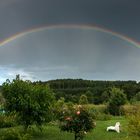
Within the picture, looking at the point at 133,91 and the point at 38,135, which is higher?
the point at 133,91

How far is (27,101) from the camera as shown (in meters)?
26.2

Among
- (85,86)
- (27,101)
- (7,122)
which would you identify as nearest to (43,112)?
(27,101)

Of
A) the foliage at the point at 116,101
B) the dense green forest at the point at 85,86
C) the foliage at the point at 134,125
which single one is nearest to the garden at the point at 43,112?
the foliage at the point at 134,125

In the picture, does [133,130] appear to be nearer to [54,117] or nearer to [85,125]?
[85,125]

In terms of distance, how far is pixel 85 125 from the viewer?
23609mm

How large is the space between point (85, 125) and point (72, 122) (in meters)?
0.74

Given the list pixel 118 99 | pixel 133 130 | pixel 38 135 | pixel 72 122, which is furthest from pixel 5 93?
pixel 118 99

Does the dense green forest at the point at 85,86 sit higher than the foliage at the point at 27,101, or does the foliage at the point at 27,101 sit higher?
the dense green forest at the point at 85,86

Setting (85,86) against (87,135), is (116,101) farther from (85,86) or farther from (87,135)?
(85,86)

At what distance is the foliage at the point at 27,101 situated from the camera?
26188mm

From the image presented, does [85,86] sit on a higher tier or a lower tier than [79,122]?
higher

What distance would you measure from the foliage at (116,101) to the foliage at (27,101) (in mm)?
21362

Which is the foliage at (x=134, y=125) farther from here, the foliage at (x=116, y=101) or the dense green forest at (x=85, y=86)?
the dense green forest at (x=85, y=86)

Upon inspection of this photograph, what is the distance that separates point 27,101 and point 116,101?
903 inches
